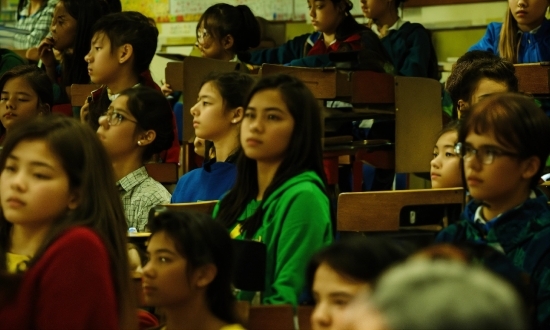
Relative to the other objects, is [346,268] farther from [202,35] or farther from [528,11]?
[202,35]

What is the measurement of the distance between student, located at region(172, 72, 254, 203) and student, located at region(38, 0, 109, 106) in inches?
68.0

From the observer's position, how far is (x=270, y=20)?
6723 millimetres

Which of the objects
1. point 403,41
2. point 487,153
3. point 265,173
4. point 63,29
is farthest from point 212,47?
point 487,153

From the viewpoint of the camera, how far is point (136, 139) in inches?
142

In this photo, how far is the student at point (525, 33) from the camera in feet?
13.8

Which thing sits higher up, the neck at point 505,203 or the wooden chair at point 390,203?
the neck at point 505,203

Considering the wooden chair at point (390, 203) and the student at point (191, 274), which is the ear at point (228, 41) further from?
the student at point (191, 274)

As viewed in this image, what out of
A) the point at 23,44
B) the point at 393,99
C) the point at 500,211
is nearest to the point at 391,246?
the point at 500,211

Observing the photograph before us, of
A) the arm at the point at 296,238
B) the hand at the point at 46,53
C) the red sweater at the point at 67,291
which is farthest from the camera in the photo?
the hand at the point at 46,53

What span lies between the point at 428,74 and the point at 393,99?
0.72m

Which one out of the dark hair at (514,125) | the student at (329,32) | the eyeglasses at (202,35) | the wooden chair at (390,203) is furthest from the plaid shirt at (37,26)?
the dark hair at (514,125)

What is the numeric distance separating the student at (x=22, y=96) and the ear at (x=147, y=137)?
2.91 feet

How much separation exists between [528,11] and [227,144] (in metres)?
1.60

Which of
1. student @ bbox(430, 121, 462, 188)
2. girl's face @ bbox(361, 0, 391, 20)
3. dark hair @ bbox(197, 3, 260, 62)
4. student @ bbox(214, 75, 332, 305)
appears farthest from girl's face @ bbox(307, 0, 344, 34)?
student @ bbox(214, 75, 332, 305)
